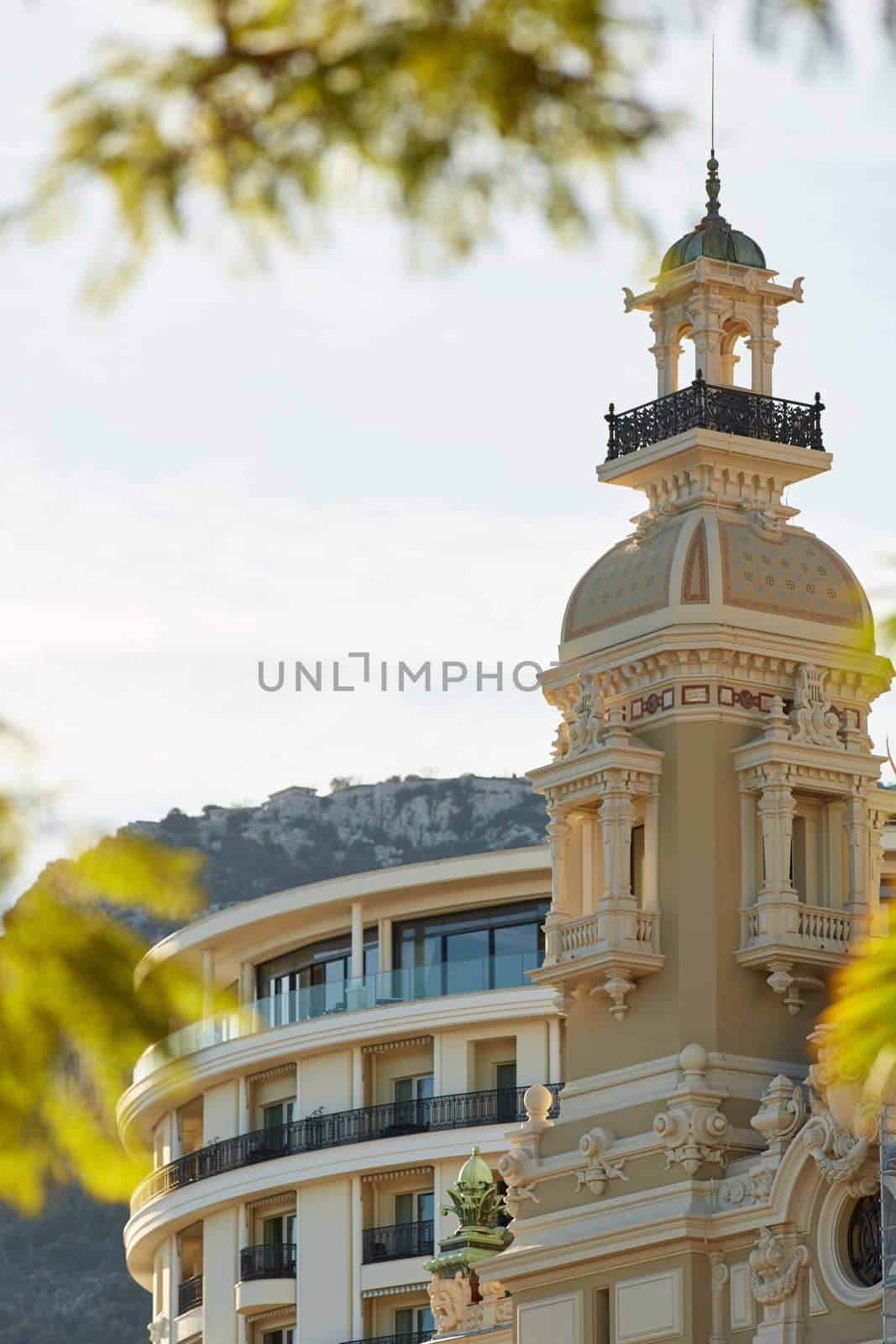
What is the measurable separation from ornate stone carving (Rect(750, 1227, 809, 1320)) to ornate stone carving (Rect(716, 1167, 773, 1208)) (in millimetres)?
403

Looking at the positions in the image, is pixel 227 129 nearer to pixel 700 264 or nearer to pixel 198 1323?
pixel 700 264

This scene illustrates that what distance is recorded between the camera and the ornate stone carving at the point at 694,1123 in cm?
3709

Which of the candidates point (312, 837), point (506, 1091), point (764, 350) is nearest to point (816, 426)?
point (764, 350)

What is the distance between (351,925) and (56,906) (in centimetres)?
5903

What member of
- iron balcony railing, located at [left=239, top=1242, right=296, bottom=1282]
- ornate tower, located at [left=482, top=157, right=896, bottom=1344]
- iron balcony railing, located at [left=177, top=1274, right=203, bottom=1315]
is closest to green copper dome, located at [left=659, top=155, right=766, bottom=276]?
ornate tower, located at [left=482, top=157, right=896, bottom=1344]

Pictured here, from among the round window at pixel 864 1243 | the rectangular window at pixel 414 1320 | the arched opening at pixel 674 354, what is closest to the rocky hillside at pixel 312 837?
the rectangular window at pixel 414 1320

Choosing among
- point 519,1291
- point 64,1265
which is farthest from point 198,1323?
point 64,1265

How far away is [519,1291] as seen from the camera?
39.5 meters

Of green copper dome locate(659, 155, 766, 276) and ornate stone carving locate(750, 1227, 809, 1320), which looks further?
green copper dome locate(659, 155, 766, 276)

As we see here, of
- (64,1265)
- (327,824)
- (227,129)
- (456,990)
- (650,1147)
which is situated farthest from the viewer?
(327,824)

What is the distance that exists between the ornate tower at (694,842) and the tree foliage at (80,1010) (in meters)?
24.0

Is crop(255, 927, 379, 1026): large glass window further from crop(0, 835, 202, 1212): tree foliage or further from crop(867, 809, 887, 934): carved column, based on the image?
crop(0, 835, 202, 1212): tree foliage

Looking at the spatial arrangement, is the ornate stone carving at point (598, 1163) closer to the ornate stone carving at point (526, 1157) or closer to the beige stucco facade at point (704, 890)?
the beige stucco facade at point (704, 890)

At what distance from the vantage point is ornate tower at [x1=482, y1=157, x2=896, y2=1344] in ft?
123
